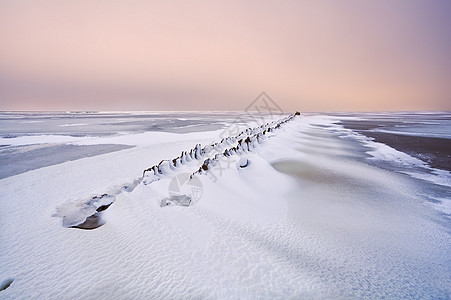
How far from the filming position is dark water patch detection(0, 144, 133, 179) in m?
5.09

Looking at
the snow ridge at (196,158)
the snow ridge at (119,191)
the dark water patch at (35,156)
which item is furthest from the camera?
the dark water patch at (35,156)

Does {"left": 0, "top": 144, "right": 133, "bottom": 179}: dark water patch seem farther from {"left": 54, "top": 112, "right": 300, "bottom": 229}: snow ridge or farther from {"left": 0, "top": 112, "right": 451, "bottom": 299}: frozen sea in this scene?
{"left": 54, "top": 112, "right": 300, "bottom": 229}: snow ridge

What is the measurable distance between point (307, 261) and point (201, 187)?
6.66 feet

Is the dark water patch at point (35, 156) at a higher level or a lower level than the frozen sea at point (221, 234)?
lower

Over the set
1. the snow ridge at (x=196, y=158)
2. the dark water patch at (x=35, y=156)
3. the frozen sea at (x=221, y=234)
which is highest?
the snow ridge at (x=196, y=158)

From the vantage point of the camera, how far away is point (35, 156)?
20.9ft

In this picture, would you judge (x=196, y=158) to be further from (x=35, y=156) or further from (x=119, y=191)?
(x=35, y=156)

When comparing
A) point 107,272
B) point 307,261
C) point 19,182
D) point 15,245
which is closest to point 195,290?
point 107,272

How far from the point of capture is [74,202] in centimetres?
327

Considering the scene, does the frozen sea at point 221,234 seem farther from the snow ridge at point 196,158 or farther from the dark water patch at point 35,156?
the dark water patch at point 35,156

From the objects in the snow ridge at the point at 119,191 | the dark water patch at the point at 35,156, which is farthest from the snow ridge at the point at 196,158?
Result: the dark water patch at the point at 35,156

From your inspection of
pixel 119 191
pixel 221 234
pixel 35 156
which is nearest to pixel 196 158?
pixel 119 191

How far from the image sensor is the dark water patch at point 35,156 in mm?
5086

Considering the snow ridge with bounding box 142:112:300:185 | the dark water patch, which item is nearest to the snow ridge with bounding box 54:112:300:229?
the snow ridge with bounding box 142:112:300:185
